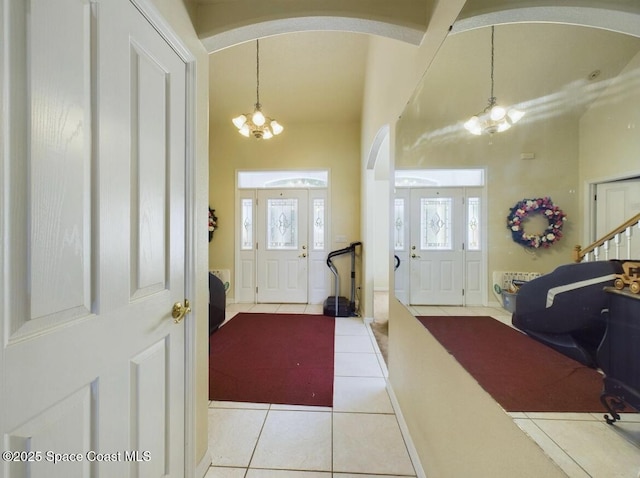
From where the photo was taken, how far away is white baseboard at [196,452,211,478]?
1.28 meters

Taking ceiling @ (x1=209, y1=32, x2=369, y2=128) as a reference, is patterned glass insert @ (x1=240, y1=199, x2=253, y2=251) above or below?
below

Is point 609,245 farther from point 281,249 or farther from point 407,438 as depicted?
point 281,249

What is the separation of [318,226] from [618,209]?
4.18 metres

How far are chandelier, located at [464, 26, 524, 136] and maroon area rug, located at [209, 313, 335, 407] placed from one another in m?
1.93

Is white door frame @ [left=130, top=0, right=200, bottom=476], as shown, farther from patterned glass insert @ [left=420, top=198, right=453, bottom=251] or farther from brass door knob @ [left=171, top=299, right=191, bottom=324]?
patterned glass insert @ [left=420, top=198, right=453, bottom=251]

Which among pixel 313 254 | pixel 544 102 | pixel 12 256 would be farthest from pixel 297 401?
pixel 313 254

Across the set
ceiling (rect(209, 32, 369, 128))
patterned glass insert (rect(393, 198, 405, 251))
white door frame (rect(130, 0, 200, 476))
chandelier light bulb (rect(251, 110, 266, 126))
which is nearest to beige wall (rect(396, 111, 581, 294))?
patterned glass insert (rect(393, 198, 405, 251))

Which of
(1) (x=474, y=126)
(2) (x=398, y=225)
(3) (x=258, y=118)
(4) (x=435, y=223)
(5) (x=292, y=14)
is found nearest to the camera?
(1) (x=474, y=126)

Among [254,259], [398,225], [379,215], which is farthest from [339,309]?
[398,225]

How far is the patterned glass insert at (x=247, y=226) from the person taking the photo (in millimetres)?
4691

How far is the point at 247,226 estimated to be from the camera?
471cm

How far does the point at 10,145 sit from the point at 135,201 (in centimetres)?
35

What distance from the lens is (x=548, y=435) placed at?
23.4 inches

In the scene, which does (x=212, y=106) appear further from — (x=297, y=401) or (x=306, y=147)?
(x=297, y=401)
